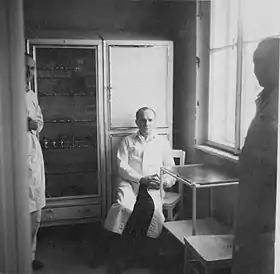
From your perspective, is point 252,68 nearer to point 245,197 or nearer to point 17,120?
point 245,197

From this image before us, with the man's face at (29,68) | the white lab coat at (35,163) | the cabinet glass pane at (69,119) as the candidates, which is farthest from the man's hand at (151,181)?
the man's face at (29,68)

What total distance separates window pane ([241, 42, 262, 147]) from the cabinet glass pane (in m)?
0.31

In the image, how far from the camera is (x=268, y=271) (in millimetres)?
769

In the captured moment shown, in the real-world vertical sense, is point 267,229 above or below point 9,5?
below

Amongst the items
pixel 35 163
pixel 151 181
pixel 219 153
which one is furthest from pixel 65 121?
pixel 219 153

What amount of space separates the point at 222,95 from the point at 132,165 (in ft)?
0.82

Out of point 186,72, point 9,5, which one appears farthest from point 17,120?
point 186,72

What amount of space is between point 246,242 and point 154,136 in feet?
0.98

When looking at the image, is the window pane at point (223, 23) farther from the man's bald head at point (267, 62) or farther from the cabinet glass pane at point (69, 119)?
the cabinet glass pane at point (69, 119)

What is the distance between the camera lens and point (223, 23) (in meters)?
0.77

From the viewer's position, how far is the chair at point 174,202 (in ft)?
2.60

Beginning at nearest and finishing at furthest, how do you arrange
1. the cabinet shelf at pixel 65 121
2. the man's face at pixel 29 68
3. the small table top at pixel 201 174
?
1. the man's face at pixel 29 68
2. the cabinet shelf at pixel 65 121
3. the small table top at pixel 201 174

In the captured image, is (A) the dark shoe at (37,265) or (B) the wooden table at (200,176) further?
(B) the wooden table at (200,176)

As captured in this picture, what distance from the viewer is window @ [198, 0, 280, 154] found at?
741 mm
